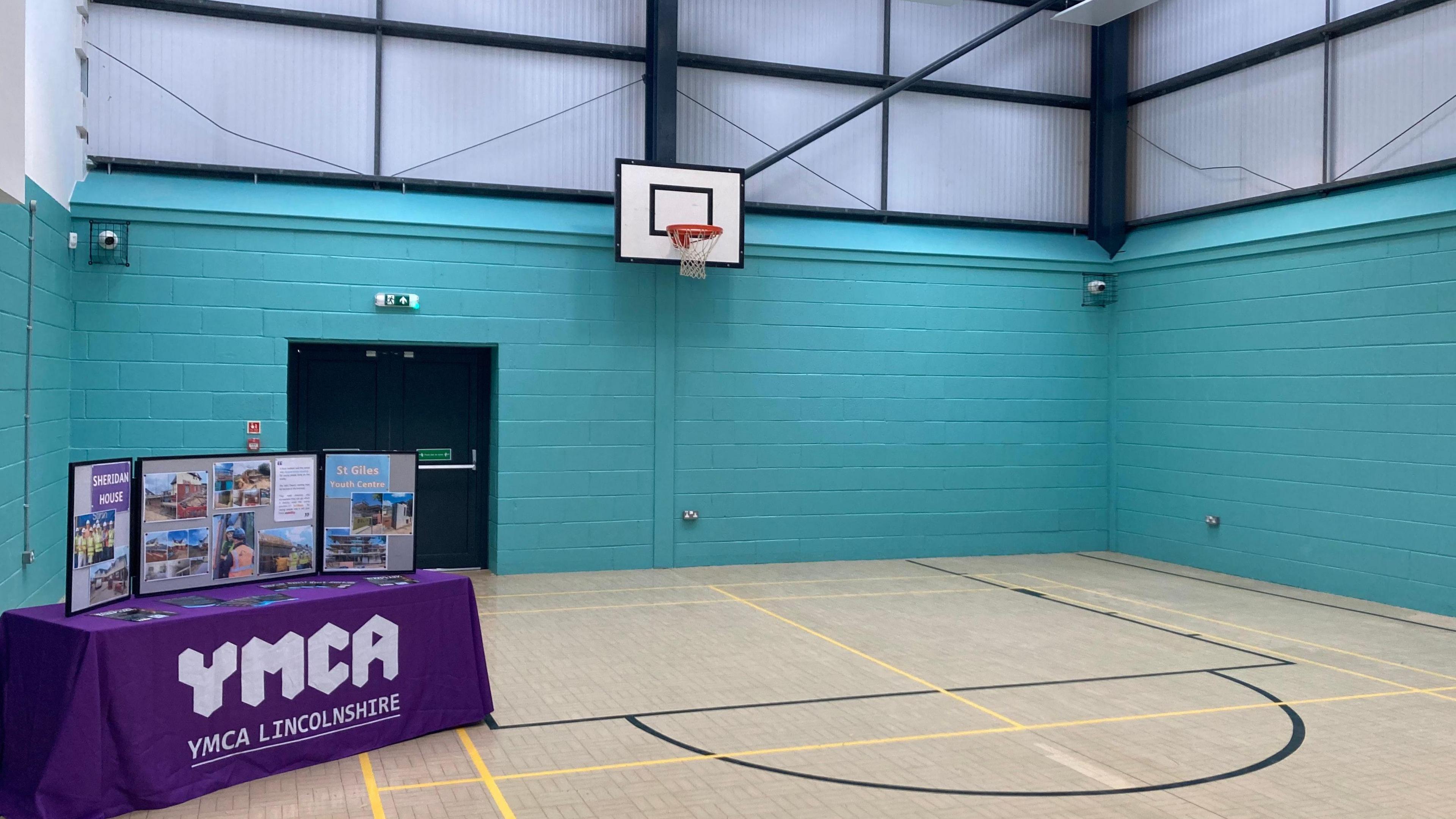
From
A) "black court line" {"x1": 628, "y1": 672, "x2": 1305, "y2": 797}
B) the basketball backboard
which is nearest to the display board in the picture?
"black court line" {"x1": 628, "y1": 672, "x2": 1305, "y2": 797}

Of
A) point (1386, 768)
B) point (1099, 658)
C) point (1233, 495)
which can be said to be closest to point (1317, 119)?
point (1233, 495)

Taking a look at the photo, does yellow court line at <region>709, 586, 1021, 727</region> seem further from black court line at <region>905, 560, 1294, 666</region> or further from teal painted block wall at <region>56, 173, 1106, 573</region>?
black court line at <region>905, 560, 1294, 666</region>

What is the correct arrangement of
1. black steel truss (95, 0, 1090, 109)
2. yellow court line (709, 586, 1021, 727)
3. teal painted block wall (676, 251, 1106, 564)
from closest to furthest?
yellow court line (709, 586, 1021, 727) → black steel truss (95, 0, 1090, 109) → teal painted block wall (676, 251, 1106, 564)

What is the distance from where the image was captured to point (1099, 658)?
24.3 feet

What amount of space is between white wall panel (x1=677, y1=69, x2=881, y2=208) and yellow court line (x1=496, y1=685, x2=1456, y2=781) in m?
6.72

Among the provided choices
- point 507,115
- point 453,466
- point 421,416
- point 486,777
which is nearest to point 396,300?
point 421,416

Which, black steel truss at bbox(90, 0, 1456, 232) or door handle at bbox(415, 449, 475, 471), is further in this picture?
door handle at bbox(415, 449, 475, 471)

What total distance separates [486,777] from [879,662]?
3103 millimetres

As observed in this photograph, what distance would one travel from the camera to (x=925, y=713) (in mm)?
6043

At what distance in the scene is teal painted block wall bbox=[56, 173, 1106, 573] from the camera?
961 cm

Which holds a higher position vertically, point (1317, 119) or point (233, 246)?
point (1317, 119)

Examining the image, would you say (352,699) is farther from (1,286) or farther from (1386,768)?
(1386,768)

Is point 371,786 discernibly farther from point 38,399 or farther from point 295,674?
point 38,399

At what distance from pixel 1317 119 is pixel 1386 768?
7346 mm
